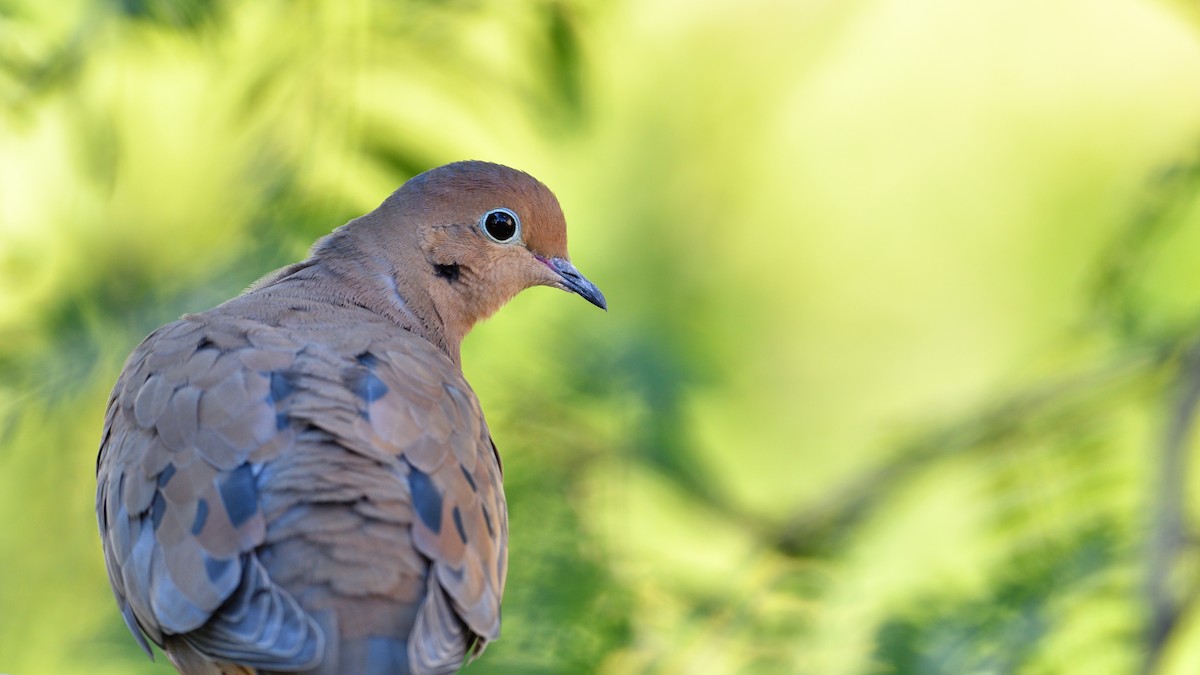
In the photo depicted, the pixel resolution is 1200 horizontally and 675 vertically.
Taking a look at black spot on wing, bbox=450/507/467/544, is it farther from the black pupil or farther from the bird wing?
the black pupil

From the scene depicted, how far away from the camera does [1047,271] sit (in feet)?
16.1

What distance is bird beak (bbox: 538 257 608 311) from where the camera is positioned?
115 inches

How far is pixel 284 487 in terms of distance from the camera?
202cm

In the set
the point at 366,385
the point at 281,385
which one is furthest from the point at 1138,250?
the point at 281,385

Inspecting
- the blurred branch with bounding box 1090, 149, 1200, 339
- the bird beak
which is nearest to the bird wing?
the bird beak

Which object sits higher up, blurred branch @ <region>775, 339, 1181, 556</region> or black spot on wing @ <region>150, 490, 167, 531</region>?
blurred branch @ <region>775, 339, 1181, 556</region>

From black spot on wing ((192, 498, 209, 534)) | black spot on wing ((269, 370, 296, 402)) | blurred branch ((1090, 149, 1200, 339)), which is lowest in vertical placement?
black spot on wing ((192, 498, 209, 534))

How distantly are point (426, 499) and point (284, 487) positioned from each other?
8.2 inches

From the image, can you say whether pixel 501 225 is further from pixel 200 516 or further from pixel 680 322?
pixel 680 322

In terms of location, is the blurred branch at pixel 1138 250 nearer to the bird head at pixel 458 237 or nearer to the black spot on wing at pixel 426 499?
the bird head at pixel 458 237

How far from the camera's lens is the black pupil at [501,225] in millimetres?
2867

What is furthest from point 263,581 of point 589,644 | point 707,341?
point 707,341

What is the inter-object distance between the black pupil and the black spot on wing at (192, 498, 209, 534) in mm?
1000

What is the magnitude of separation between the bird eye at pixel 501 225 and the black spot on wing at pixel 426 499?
2.80 feet
